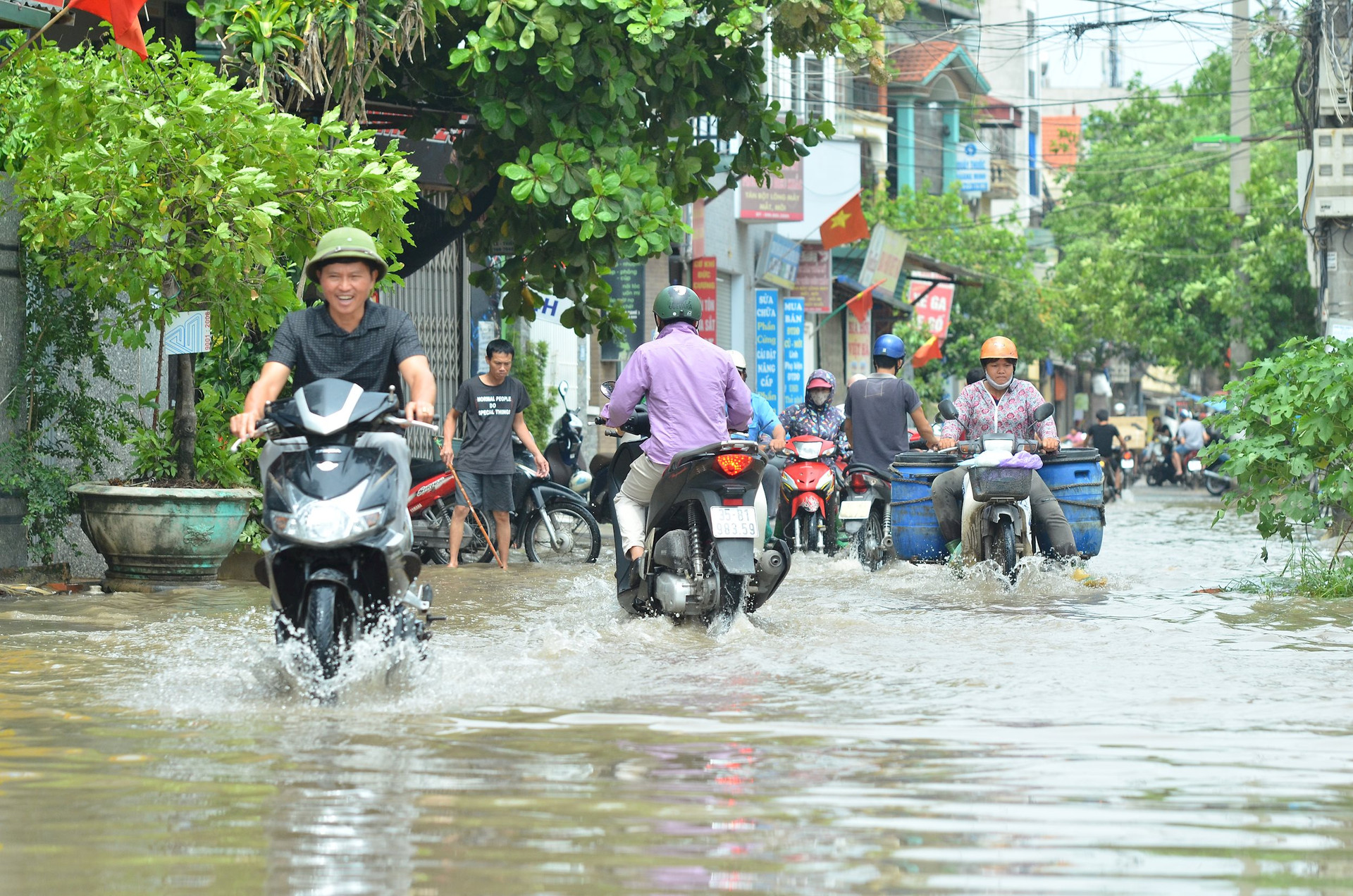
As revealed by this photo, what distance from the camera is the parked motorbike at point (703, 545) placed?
8109 mm

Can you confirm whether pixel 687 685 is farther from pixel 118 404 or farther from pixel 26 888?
pixel 118 404

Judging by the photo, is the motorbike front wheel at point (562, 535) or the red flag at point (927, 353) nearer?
the motorbike front wheel at point (562, 535)

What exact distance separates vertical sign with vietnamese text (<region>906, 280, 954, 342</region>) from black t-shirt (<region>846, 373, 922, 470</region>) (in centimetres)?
2435

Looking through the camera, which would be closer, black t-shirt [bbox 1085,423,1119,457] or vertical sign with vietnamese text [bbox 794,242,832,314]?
black t-shirt [bbox 1085,423,1119,457]

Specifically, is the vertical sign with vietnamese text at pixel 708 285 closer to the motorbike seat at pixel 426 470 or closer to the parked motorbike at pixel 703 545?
the motorbike seat at pixel 426 470

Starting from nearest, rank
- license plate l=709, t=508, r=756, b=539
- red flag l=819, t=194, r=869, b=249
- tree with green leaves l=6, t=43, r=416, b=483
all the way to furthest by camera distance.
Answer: license plate l=709, t=508, r=756, b=539 → tree with green leaves l=6, t=43, r=416, b=483 → red flag l=819, t=194, r=869, b=249

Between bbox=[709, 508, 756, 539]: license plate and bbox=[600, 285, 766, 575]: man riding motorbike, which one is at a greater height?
bbox=[600, 285, 766, 575]: man riding motorbike

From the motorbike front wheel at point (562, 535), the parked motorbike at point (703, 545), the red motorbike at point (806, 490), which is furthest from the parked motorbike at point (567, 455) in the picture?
the parked motorbike at point (703, 545)

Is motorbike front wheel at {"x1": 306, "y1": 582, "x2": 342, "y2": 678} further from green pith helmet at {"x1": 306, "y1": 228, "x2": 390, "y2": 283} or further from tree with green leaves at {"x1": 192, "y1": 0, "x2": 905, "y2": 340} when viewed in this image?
tree with green leaves at {"x1": 192, "y1": 0, "x2": 905, "y2": 340}

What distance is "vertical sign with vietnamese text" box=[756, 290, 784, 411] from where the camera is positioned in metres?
30.5

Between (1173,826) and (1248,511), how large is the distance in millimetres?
6996

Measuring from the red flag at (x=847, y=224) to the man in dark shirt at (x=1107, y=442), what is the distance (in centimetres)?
483

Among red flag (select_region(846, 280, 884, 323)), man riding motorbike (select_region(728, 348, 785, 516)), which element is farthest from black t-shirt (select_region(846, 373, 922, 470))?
red flag (select_region(846, 280, 884, 323))

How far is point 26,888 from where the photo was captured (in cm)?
377
